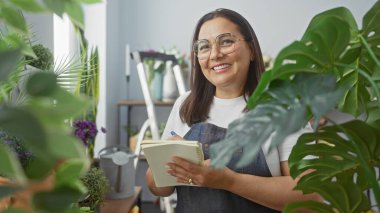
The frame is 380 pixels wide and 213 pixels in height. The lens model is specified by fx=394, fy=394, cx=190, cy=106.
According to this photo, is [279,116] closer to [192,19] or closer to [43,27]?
[43,27]

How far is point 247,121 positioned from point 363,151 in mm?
304

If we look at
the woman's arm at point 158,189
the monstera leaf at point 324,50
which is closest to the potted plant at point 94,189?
the woman's arm at point 158,189

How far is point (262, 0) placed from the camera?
4.33 metres

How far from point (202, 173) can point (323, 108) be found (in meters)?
0.87

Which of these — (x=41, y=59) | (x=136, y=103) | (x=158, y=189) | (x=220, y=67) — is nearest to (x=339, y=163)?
(x=220, y=67)

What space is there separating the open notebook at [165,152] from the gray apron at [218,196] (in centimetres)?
14

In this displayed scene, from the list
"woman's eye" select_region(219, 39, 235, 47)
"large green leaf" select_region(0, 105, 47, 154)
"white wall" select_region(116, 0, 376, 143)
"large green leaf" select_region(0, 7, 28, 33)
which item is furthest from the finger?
"white wall" select_region(116, 0, 376, 143)

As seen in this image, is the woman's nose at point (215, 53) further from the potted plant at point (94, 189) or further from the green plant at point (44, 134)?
the green plant at point (44, 134)

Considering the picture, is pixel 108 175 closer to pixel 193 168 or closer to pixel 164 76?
pixel 193 168

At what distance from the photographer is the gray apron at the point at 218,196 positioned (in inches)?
53.1

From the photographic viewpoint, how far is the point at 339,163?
0.66 meters

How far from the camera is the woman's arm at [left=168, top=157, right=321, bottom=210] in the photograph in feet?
3.99

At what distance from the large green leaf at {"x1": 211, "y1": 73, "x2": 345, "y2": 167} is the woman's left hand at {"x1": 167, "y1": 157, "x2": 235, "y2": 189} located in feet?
2.50

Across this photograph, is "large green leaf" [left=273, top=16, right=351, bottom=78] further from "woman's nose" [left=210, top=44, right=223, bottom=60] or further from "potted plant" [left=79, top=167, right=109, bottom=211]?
"potted plant" [left=79, top=167, right=109, bottom=211]
